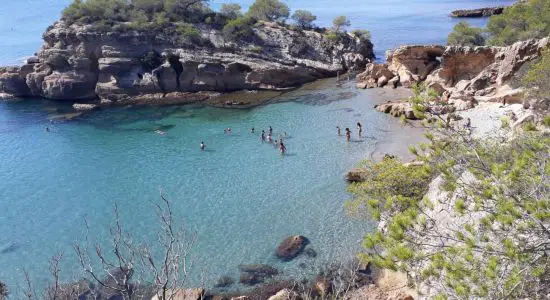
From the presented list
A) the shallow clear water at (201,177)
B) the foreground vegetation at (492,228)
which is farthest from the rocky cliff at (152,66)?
the foreground vegetation at (492,228)

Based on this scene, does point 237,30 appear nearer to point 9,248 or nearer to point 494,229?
point 9,248

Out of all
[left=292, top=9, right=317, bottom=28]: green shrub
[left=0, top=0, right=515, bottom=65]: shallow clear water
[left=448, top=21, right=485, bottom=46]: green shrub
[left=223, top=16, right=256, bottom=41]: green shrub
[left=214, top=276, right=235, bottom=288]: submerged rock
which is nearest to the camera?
[left=214, top=276, right=235, bottom=288]: submerged rock

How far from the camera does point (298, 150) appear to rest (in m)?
29.6

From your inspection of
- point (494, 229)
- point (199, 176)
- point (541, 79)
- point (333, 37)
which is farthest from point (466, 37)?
point (494, 229)

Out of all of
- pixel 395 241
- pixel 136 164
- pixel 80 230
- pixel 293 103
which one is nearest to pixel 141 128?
pixel 136 164

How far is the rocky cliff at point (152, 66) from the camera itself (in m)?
46.2

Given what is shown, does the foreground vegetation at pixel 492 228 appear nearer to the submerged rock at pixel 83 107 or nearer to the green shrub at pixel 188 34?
the submerged rock at pixel 83 107

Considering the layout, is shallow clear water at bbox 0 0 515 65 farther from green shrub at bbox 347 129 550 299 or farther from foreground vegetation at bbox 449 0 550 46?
green shrub at bbox 347 129 550 299

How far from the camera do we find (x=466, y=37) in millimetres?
47125

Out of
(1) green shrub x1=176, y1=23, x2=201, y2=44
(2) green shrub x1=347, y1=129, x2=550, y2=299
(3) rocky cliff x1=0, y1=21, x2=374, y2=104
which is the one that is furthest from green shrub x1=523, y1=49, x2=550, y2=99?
(1) green shrub x1=176, y1=23, x2=201, y2=44

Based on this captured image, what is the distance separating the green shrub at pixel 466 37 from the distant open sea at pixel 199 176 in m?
14.9

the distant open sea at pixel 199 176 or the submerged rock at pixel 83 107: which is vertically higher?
the submerged rock at pixel 83 107

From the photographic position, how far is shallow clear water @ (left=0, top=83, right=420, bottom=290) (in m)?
20.0

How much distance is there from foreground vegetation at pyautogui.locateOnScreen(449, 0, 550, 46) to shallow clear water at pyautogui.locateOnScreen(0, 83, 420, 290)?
13615mm
